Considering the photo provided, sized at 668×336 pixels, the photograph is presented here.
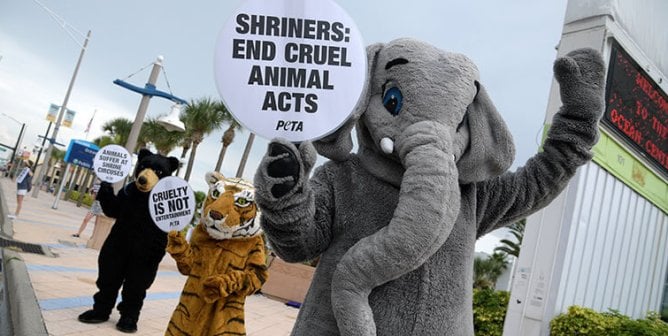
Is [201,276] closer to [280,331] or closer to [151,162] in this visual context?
[151,162]

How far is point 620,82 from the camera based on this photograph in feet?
19.0

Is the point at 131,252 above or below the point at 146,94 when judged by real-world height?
below

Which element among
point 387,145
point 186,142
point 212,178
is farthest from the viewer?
point 186,142

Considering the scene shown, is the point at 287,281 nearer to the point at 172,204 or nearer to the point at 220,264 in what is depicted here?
the point at 172,204

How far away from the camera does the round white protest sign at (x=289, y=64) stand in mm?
1656

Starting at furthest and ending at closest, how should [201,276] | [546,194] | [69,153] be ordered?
1. [69,153]
2. [201,276]
3. [546,194]

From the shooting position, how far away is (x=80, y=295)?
6020mm

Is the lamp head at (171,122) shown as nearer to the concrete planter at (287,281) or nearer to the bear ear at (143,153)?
the concrete planter at (287,281)

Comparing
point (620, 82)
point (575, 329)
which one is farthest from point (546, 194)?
point (620, 82)

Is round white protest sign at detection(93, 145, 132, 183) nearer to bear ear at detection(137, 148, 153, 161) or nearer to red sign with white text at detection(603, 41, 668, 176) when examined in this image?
bear ear at detection(137, 148, 153, 161)

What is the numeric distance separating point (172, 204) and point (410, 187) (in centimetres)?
333

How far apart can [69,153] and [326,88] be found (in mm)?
23113

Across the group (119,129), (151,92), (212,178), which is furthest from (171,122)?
(119,129)

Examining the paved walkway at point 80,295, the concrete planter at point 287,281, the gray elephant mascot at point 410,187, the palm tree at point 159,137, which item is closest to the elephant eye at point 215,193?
the paved walkway at point 80,295
